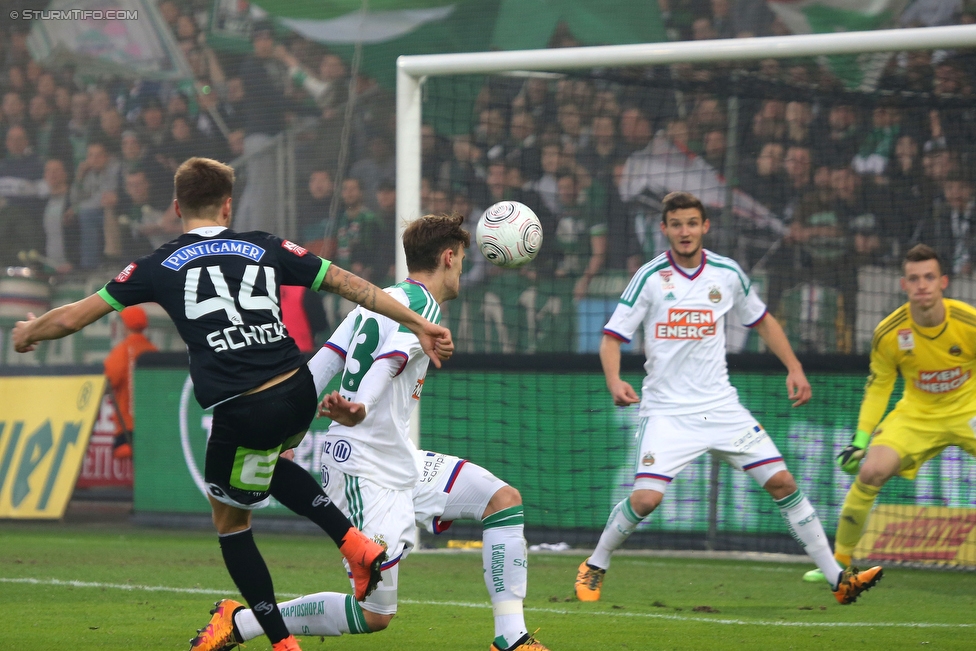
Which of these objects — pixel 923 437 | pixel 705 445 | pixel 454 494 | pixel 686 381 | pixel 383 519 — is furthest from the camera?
pixel 923 437

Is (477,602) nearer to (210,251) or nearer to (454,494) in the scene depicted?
(454,494)

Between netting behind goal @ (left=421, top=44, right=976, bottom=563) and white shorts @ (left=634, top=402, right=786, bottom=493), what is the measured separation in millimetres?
2233

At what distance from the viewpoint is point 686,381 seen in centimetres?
711

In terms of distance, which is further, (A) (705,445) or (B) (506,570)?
(A) (705,445)

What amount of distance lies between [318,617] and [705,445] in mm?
3059

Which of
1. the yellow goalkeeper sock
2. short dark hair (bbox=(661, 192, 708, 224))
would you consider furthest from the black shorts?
the yellow goalkeeper sock

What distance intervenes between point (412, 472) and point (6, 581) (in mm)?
3712

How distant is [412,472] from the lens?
4.71 metres

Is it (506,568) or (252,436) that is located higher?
(252,436)

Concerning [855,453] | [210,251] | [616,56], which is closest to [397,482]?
[210,251]

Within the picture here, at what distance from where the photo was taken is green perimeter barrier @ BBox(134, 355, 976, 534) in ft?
29.2

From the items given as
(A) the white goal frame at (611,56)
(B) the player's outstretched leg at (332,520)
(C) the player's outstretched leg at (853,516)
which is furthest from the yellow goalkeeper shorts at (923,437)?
(B) the player's outstretched leg at (332,520)

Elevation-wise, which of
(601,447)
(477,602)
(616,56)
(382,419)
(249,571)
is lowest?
(477,602)

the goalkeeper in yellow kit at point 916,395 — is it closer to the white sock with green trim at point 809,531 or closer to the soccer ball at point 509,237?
the white sock with green trim at point 809,531
